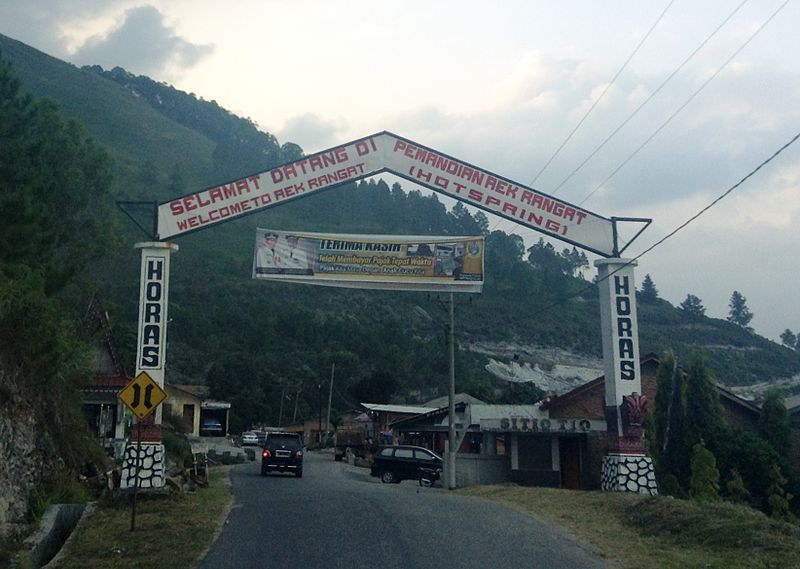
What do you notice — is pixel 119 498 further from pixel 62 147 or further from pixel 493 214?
pixel 62 147

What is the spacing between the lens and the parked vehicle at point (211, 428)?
7588 centimetres

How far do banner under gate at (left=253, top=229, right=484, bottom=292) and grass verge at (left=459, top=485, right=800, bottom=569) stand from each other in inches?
300

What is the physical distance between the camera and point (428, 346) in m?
107

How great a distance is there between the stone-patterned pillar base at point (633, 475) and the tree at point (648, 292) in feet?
427

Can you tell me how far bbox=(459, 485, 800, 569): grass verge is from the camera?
1157 centimetres

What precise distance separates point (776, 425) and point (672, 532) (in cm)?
1790

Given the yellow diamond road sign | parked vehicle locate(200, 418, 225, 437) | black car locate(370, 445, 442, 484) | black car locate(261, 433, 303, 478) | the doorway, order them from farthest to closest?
parked vehicle locate(200, 418, 225, 437)
black car locate(370, 445, 442, 484)
the doorway
black car locate(261, 433, 303, 478)
the yellow diamond road sign

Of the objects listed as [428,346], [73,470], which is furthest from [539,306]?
[73,470]

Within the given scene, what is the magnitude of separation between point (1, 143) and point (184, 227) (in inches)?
319

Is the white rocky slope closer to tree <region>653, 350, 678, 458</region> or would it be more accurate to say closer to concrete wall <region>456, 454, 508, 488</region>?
concrete wall <region>456, 454, 508, 488</region>

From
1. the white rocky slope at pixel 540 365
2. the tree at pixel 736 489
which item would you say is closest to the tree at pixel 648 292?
the white rocky slope at pixel 540 365

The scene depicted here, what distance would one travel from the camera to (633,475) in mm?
20859

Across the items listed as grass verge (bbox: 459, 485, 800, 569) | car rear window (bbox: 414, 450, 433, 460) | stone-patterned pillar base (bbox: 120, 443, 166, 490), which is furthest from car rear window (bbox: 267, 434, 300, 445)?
grass verge (bbox: 459, 485, 800, 569)

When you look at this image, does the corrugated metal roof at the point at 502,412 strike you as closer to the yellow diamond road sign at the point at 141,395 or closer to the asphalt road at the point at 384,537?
the asphalt road at the point at 384,537
